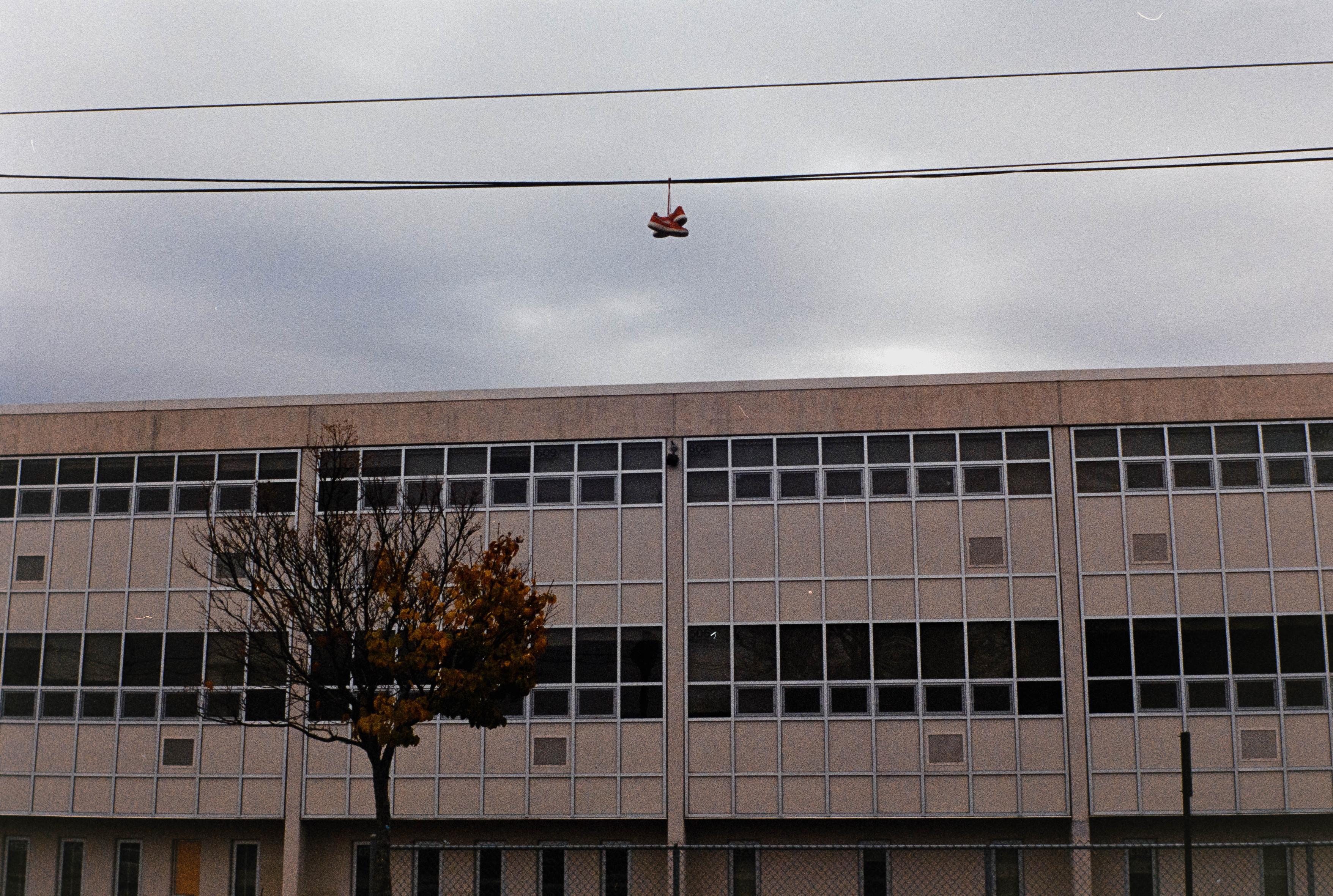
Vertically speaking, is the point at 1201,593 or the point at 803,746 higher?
the point at 1201,593

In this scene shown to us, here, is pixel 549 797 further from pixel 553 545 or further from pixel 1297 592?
pixel 1297 592

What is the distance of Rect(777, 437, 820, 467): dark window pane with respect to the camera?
2317cm

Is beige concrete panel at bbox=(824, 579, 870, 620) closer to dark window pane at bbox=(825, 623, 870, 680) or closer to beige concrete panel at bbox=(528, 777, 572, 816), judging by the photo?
dark window pane at bbox=(825, 623, 870, 680)

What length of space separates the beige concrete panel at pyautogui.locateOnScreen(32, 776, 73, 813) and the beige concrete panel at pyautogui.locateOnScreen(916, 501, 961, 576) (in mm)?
16262

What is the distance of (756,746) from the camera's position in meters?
22.3

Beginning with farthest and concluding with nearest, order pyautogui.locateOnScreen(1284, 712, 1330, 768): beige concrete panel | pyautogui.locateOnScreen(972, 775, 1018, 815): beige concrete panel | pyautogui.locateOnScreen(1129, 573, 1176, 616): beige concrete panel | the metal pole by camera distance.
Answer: pyautogui.locateOnScreen(1129, 573, 1176, 616): beige concrete panel < pyautogui.locateOnScreen(972, 775, 1018, 815): beige concrete panel < pyautogui.locateOnScreen(1284, 712, 1330, 768): beige concrete panel < the metal pole

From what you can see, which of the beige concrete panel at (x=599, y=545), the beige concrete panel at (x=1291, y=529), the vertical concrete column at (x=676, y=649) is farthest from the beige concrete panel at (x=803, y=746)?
the beige concrete panel at (x=1291, y=529)

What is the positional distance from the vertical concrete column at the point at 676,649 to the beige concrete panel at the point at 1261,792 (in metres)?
9.46

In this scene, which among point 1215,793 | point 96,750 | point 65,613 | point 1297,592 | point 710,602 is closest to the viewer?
point 1215,793

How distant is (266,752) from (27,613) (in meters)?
5.62

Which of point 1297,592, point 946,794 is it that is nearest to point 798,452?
point 946,794

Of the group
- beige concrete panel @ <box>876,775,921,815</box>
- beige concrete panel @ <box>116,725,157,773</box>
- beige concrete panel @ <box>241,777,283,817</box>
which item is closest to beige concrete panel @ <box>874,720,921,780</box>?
beige concrete panel @ <box>876,775,921,815</box>

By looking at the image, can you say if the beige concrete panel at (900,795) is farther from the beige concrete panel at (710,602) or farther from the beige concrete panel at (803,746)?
the beige concrete panel at (710,602)

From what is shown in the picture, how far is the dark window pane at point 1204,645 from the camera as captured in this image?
2169 centimetres
